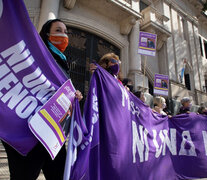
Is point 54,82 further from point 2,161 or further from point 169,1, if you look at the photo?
point 169,1

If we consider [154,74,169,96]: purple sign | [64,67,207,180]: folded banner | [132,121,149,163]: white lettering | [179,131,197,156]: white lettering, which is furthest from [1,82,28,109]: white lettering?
[154,74,169,96]: purple sign

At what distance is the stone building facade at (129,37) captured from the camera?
7184mm

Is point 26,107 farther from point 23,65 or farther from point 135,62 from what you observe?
point 135,62

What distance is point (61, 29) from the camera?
1.82m

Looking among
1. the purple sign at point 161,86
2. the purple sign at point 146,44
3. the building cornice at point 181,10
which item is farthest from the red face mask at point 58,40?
the building cornice at point 181,10

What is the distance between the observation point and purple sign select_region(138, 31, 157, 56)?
541cm

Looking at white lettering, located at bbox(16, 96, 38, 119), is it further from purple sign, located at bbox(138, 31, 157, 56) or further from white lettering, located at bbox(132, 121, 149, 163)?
purple sign, located at bbox(138, 31, 157, 56)

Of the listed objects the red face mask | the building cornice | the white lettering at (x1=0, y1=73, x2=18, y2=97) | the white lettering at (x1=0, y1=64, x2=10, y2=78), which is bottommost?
the white lettering at (x1=0, y1=73, x2=18, y2=97)

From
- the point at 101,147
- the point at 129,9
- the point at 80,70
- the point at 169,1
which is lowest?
the point at 101,147

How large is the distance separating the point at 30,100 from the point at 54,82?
1.00ft

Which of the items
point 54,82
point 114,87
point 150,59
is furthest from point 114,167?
point 150,59

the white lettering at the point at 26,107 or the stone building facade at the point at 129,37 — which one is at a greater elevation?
the stone building facade at the point at 129,37

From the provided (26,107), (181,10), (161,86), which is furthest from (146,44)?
(181,10)

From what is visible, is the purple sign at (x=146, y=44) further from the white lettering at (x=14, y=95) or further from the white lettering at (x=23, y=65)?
the white lettering at (x=14, y=95)
